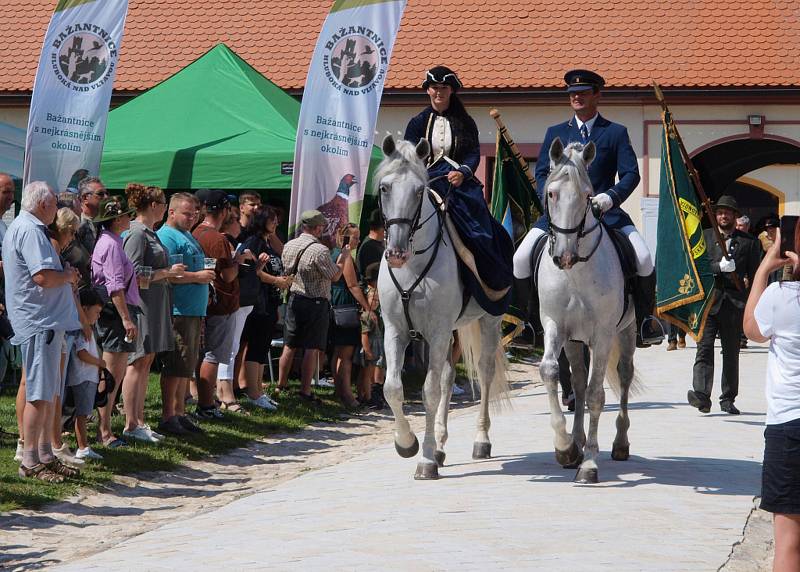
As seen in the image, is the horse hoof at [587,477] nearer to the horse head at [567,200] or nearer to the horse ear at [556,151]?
the horse head at [567,200]

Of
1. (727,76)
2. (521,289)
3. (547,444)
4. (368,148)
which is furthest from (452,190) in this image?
(727,76)

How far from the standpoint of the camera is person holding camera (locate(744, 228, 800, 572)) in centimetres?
573

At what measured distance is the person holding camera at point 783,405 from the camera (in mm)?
5727

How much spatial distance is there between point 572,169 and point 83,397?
4183mm

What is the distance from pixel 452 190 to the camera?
10.1 metres

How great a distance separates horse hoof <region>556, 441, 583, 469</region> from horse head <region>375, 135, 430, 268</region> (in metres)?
1.89

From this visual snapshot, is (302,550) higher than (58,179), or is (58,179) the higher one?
(58,179)

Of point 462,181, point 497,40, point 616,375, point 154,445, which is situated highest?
point 497,40

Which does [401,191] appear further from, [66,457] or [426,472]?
[66,457]

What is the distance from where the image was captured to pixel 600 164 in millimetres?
10492

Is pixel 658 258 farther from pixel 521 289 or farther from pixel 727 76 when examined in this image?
pixel 727 76

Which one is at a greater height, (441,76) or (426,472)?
(441,76)

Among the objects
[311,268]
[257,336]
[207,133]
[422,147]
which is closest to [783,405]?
[422,147]

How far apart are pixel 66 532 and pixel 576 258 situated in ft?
12.9
